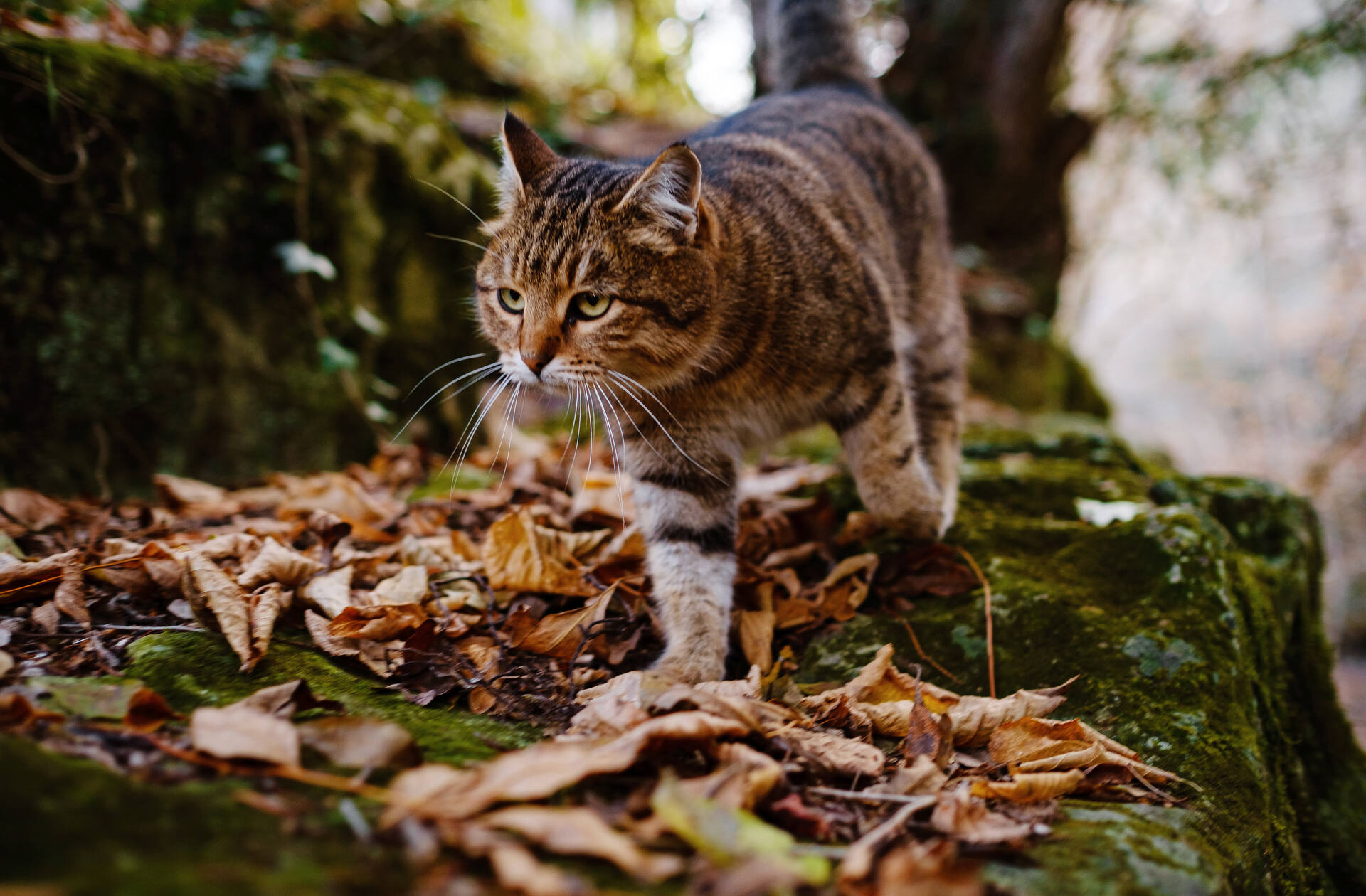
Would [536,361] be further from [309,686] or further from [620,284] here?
[309,686]

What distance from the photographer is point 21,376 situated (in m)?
2.83

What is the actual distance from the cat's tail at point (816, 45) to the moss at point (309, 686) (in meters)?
3.36

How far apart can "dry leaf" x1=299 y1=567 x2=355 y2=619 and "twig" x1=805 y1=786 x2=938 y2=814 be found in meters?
1.11

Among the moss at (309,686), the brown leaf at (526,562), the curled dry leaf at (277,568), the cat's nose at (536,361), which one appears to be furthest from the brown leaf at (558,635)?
the cat's nose at (536,361)

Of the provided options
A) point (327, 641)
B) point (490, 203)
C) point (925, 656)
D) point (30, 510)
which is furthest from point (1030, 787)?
point (490, 203)

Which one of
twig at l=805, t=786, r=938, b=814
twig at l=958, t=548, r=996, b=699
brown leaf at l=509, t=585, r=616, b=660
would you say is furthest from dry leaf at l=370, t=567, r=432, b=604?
twig at l=958, t=548, r=996, b=699

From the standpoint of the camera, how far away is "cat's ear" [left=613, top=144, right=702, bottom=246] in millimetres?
2043

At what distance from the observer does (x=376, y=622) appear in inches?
70.6

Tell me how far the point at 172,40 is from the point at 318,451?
6.20ft

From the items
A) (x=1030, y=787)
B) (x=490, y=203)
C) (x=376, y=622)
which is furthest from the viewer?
(x=490, y=203)

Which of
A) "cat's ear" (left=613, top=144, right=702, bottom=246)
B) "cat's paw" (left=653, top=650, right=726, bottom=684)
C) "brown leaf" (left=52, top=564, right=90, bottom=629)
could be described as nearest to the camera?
"brown leaf" (left=52, top=564, right=90, bottom=629)

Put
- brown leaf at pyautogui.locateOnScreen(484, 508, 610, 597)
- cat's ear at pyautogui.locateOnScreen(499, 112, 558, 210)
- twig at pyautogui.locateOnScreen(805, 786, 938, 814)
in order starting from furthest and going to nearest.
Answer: cat's ear at pyautogui.locateOnScreen(499, 112, 558, 210)
brown leaf at pyautogui.locateOnScreen(484, 508, 610, 597)
twig at pyautogui.locateOnScreen(805, 786, 938, 814)

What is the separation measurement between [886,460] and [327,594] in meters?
1.58

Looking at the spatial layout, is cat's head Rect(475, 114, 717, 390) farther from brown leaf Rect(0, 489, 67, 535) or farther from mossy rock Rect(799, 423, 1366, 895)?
brown leaf Rect(0, 489, 67, 535)
